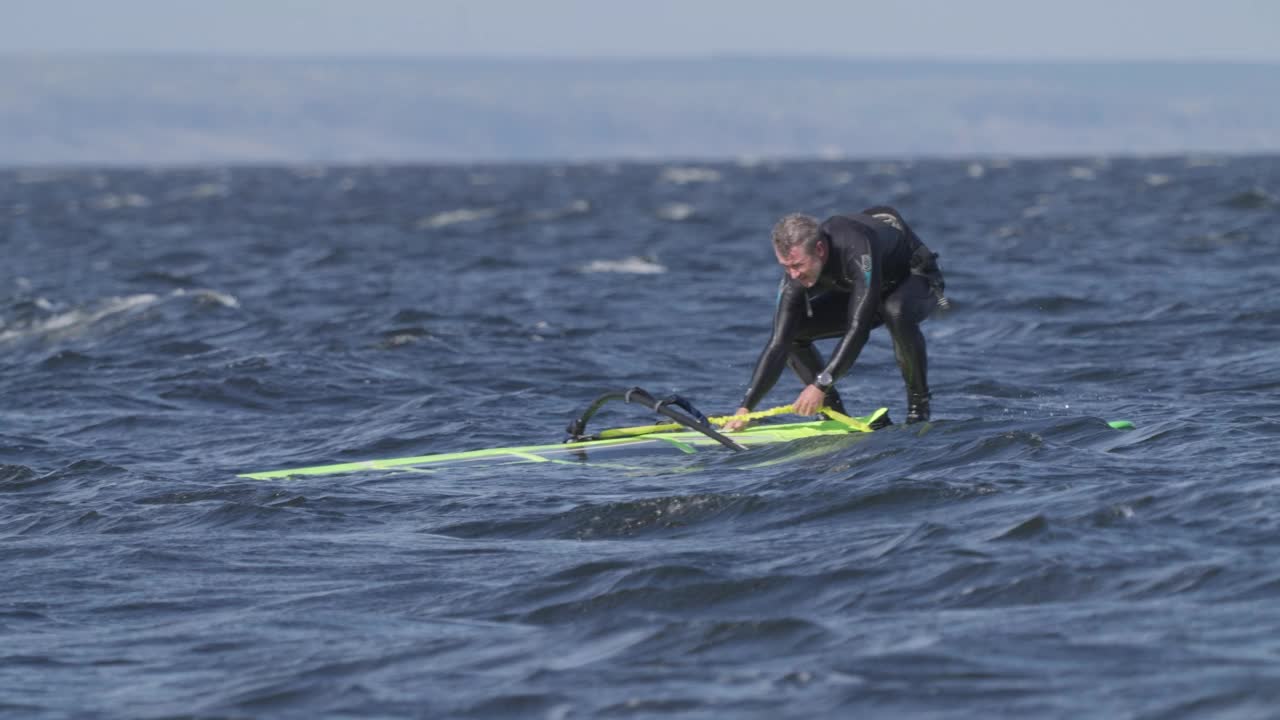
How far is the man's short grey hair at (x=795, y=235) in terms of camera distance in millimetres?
10852

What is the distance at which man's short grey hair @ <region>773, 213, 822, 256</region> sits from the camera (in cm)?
1085

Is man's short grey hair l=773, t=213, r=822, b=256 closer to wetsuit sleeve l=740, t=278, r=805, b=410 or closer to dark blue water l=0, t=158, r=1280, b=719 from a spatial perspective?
wetsuit sleeve l=740, t=278, r=805, b=410

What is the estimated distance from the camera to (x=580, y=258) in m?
34.2

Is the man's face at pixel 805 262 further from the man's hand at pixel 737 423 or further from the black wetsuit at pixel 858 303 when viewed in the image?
the man's hand at pixel 737 423

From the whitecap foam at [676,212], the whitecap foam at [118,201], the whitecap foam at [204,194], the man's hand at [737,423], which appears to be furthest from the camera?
the whitecap foam at [204,194]

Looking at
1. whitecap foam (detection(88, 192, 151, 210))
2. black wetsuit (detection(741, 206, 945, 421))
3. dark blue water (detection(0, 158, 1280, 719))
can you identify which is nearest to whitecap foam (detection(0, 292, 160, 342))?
dark blue water (detection(0, 158, 1280, 719))

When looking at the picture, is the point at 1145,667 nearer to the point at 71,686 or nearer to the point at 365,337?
the point at 71,686

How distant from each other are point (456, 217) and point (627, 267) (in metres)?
21.4

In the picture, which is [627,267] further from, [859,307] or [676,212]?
[676,212]

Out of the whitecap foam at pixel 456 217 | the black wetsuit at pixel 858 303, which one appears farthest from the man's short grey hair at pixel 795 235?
the whitecap foam at pixel 456 217

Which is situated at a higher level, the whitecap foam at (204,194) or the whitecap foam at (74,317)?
the whitecap foam at (204,194)

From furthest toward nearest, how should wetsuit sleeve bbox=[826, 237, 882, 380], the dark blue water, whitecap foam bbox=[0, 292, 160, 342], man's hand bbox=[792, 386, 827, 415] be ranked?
whitecap foam bbox=[0, 292, 160, 342]
wetsuit sleeve bbox=[826, 237, 882, 380]
man's hand bbox=[792, 386, 827, 415]
the dark blue water

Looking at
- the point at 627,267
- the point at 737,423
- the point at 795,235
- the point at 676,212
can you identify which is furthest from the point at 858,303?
the point at 676,212

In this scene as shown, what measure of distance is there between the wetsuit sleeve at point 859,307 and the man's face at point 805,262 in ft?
0.74
